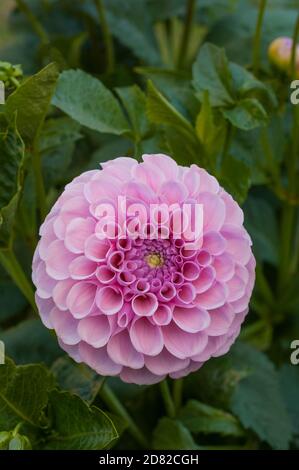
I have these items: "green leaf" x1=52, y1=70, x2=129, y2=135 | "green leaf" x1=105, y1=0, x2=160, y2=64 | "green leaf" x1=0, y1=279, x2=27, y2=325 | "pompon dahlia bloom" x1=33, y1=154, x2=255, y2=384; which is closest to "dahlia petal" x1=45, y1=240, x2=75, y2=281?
"pompon dahlia bloom" x1=33, y1=154, x2=255, y2=384

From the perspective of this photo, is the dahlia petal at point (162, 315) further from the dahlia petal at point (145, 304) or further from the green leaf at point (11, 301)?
the green leaf at point (11, 301)

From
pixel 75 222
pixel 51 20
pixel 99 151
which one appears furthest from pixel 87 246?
pixel 51 20

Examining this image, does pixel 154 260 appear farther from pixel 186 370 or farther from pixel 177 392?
pixel 177 392

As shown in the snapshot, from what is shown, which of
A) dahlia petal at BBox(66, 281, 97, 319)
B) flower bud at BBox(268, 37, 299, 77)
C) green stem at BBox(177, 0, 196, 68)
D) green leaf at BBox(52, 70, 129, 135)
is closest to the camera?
dahlia petal at BBox(66, 281, 97, 319)

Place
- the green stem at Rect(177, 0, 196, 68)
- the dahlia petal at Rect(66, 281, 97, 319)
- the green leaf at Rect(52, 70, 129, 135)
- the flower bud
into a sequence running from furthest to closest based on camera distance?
the green stem at Rect(177, 0, 196, 68) → the flower bud → the green leaf at Rect(52, 70, 129, 135) → the dahlia petal at Rect(66, 281, 97, 319)

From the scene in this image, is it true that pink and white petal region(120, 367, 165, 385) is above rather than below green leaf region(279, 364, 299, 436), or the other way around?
above

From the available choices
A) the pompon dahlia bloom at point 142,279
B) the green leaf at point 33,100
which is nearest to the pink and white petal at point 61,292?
the pompon dahlia bloom at point 142,279

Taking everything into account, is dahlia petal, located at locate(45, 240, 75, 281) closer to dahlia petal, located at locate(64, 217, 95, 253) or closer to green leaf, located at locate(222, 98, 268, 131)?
dahlia petal, located at locate(64, 217, 95, 253)

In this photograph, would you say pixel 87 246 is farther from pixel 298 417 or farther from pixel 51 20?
pixel 51 20

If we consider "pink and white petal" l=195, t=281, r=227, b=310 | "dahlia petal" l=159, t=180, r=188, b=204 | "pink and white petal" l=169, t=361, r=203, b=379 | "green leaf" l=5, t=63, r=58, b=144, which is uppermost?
"green leaf" l=5, t=63, r=58, b=144
